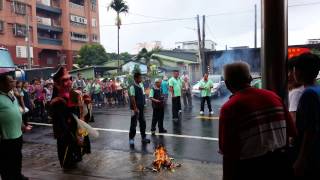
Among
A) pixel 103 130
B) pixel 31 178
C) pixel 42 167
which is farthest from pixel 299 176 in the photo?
pixel 103 130

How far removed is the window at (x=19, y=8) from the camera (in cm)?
4531

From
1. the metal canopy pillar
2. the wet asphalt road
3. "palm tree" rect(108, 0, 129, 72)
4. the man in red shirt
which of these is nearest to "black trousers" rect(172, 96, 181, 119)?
the wet asphalt road

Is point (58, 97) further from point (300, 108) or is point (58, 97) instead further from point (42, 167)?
point (300, 108)

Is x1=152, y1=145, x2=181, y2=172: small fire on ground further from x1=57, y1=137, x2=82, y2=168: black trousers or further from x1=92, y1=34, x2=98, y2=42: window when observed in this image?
x1=92, y1=34, x2=98, y2=42: window

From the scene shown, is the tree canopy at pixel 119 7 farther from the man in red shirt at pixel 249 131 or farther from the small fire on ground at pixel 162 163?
the man in red shirt at pixel 249 131

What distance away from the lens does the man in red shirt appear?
2967mm

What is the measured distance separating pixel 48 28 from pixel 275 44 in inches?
2093

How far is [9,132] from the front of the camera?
16.4 feet

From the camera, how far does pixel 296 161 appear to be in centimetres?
312

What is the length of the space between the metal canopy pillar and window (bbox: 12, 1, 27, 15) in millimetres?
46127

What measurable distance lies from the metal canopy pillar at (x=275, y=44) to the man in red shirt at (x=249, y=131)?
23.9 inches

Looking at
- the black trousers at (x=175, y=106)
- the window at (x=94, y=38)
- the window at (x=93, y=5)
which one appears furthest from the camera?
the window at (x=93, y=5)

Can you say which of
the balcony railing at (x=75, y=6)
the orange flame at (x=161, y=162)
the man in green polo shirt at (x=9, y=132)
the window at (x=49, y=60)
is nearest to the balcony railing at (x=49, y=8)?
the balcony railing at (x=75, y=6)

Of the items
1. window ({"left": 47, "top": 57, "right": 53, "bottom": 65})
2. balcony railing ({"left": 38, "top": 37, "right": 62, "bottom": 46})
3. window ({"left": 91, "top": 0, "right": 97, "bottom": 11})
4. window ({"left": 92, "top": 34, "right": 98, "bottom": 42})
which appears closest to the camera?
balcony railing ({"left": 38, "top": 37, "right": 62, "bottom": 46})
